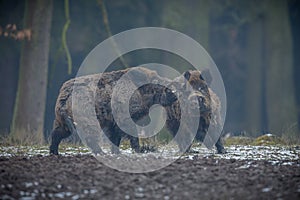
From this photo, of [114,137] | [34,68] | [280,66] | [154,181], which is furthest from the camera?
[280,66]

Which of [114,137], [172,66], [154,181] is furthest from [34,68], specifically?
[154,181]

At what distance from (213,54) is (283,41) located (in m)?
4.23

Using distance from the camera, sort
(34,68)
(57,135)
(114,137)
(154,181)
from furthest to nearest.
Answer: (34,68) → (114,137) → (57,135) → (154,181)

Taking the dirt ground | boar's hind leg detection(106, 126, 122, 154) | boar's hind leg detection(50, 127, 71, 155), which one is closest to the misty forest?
the dirt ground

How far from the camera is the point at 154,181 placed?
618 centimetres

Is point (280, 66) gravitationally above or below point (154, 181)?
above

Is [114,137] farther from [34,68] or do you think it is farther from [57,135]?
[34,68]

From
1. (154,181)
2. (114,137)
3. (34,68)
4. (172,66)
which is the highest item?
(172,66)

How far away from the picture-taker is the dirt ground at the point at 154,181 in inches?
223

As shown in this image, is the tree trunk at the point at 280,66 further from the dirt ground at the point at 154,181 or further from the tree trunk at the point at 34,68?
the dirt ground at the point at 154,181

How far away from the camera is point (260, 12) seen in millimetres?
19875

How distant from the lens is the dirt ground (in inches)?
223

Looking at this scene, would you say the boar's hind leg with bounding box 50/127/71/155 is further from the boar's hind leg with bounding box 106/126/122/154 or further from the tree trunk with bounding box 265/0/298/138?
the tree trunk with bounding box 265/0/298/138

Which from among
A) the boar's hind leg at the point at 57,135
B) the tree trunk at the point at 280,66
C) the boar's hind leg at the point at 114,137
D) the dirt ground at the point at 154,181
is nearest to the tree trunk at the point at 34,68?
the boar's hind leg at the point at 114,137
